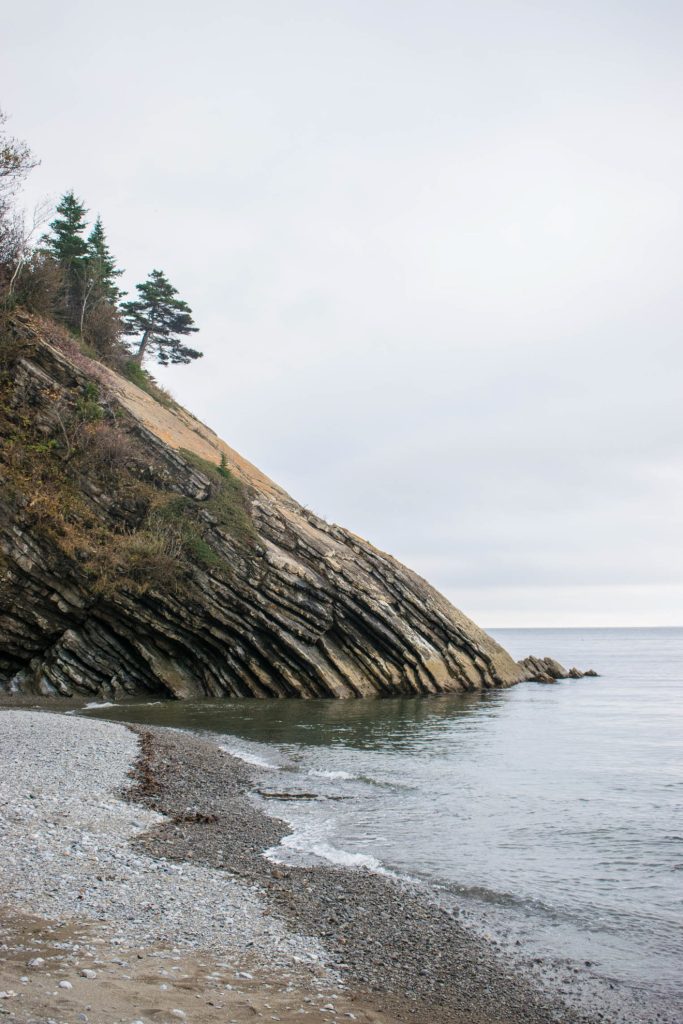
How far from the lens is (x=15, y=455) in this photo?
37.1m

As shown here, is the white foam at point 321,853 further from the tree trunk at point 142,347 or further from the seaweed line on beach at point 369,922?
the tree trunk at point 142,347

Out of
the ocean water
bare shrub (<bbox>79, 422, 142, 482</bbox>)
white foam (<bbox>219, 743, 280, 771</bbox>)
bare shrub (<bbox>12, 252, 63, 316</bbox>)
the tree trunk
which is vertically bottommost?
white foam (<bbox>219, 743, 280, 771</bbox>)

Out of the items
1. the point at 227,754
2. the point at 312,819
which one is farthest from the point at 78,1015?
the point at 227,754

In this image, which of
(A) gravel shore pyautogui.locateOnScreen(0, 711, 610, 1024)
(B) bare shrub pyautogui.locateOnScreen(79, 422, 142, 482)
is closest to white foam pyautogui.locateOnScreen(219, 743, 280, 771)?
(A) gravel shore pyautogui.locateOnScreen(0, 711, 610, 1024)

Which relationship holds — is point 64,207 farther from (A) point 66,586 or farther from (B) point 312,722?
(B) point 312,722

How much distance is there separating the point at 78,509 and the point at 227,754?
20.0 m

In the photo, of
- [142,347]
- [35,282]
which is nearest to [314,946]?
[35,282]

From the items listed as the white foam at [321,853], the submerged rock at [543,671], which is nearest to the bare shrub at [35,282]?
the white foam at [321,853]

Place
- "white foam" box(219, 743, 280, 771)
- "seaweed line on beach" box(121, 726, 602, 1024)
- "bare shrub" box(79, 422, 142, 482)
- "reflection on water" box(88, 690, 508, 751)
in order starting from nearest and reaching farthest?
"seaweed line on beach" box(121, 726, 602, 1024) → "white foam" box(219, 743, 280, 771) → "reflection on water" box(88, 690, 508, 751) → "bare shrub" box(79, 422, 142, 482)

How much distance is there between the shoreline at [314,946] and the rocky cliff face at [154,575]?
22.6m

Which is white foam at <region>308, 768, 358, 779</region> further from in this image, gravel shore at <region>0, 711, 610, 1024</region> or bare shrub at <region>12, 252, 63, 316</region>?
bare shrub at <region>12, 252, 63, 316</region>

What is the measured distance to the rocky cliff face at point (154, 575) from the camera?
3578 centimetres

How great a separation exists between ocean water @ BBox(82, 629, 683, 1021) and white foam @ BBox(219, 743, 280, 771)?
105mm

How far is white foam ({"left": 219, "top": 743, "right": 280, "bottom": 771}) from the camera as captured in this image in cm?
2269
